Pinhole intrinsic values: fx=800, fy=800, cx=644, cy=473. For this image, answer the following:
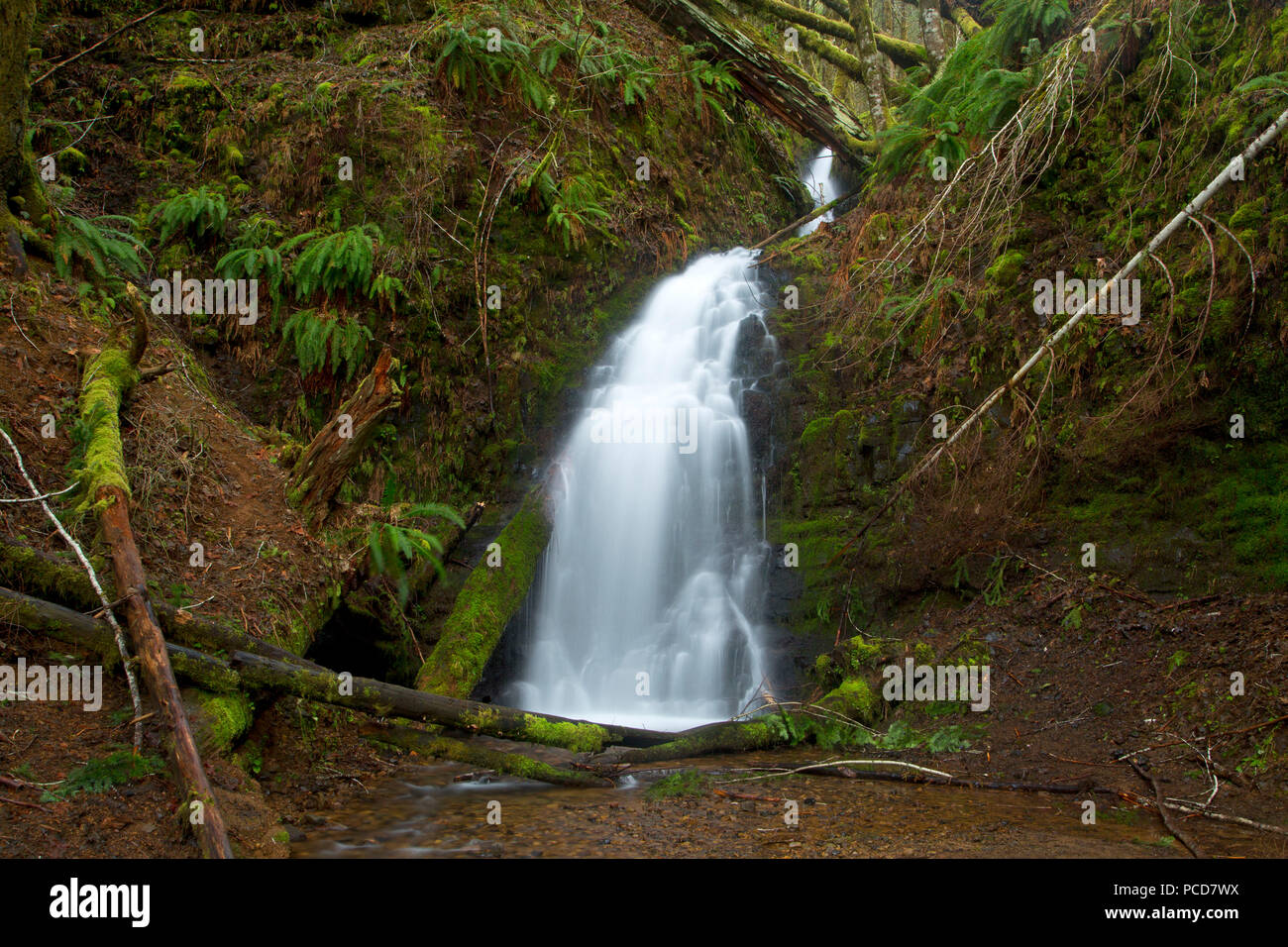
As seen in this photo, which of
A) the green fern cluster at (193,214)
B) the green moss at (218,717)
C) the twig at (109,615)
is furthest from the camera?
the green fern cluster at (193,214)

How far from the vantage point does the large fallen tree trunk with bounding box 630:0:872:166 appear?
14.4m

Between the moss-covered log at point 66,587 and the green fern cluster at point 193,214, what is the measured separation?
5736 mm

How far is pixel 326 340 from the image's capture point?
9.02m

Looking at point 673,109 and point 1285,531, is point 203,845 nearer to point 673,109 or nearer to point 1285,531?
point 1285,531

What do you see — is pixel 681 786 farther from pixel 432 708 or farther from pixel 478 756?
pixel 432 708

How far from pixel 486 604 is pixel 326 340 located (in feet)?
12.2

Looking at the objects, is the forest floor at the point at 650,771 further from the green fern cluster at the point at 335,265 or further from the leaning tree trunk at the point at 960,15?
the leaning tree trunk at the point at 960,15

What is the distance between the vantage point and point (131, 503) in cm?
575

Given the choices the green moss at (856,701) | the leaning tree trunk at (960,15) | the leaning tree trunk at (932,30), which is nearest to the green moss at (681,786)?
the green moss at (856,701)

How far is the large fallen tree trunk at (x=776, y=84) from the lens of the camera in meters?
14.4

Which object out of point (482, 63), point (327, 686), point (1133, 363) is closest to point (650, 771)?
point (327, 686)

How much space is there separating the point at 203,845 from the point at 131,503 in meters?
3.27
